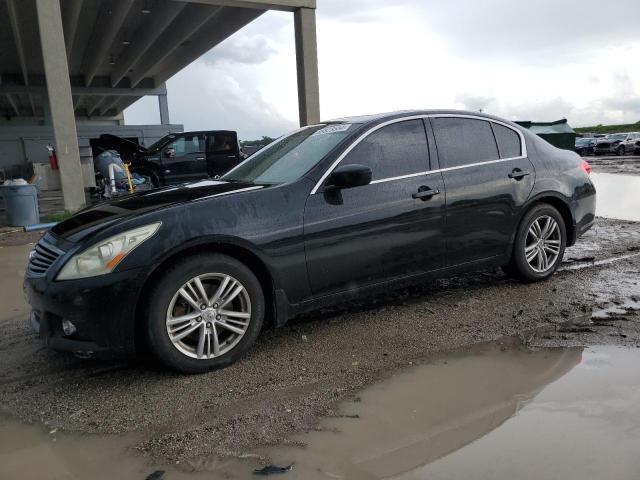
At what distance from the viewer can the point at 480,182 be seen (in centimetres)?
434

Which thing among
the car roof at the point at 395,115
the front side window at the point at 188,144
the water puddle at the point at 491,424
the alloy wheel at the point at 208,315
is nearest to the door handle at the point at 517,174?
the car roof at the point at 395,115

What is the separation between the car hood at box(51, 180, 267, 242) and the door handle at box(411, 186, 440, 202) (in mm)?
1184

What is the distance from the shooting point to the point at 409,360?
340 centimetres

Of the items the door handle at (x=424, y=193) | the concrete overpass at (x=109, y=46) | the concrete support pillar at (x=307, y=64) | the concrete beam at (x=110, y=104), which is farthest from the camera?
the concrete beam at (x=110, y=104)

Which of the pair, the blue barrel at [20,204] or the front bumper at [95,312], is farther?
the blue barrel at [20,204]

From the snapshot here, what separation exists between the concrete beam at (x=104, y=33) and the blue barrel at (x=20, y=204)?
772 cm

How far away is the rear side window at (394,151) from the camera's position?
154 inches

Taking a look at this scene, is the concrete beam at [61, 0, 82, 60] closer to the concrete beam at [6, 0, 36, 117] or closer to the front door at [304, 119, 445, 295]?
the concrete beam at [6, 0, 36, 117]

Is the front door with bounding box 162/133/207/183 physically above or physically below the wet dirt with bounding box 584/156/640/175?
above

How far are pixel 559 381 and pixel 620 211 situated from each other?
762 cm

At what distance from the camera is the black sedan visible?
3.03 metres

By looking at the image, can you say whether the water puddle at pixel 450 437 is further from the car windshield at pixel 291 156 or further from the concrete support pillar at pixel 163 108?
the concrete support pillar at pixel 163 108

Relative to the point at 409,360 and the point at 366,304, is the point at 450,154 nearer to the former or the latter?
the point at 366,304

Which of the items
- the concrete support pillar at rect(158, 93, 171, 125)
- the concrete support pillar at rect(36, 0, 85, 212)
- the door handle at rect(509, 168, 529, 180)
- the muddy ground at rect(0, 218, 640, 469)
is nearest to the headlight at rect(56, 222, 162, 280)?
the muddy ground at rect(0, 218, 640, 469)
